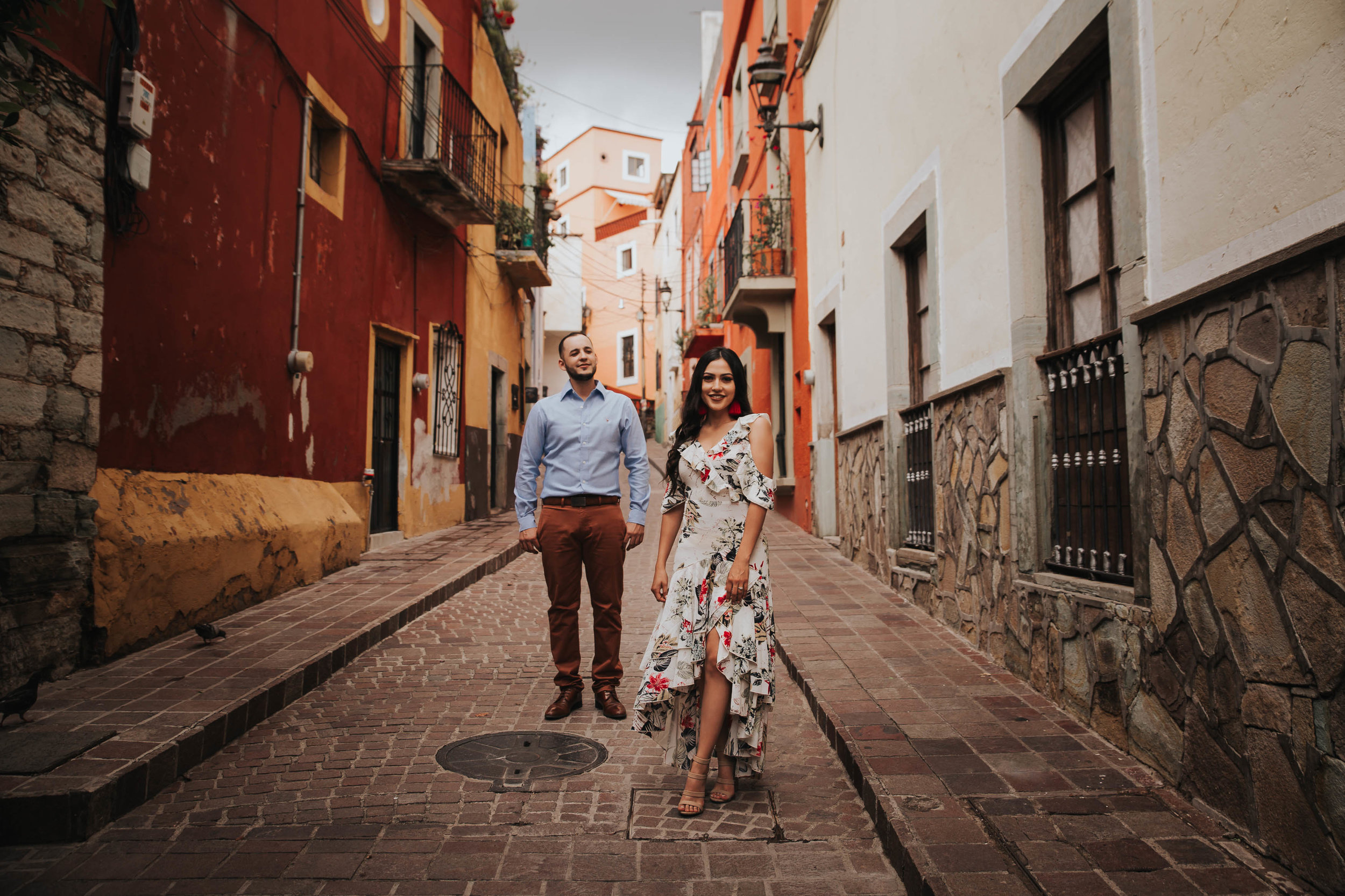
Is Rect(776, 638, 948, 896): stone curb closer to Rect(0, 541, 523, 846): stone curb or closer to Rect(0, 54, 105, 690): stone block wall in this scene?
Rect(0, 541, 523, 846): stone curb

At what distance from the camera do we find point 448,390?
45.1 ft

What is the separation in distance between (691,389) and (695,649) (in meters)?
1.07

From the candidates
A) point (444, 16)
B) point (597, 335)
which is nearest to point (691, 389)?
point (444, 16)

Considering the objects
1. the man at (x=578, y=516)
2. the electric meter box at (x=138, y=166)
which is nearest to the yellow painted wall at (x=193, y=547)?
the electric meter box at (x=138, y=166)

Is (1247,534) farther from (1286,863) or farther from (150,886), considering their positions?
(150,886)

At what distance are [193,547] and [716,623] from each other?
4387mm

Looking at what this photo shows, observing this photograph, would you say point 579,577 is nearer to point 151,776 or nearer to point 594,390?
point 594,390

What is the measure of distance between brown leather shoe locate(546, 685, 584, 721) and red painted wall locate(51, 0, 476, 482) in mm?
3378

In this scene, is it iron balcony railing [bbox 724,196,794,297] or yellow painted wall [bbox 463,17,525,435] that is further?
yellow painted wall [bbox 463,17,525,435]

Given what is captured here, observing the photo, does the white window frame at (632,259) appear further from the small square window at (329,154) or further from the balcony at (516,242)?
the small square window at (329,154)

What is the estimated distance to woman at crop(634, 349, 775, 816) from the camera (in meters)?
3.49

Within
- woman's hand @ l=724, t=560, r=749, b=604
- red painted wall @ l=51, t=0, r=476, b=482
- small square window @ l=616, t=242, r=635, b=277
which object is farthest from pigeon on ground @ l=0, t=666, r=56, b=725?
small square window @ l=616, t=242, r=635, b=277

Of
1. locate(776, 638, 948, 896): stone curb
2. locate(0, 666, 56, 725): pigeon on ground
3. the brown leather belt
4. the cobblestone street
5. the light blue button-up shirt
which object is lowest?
the cobblestone street

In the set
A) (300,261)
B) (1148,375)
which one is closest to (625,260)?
(300,261)
